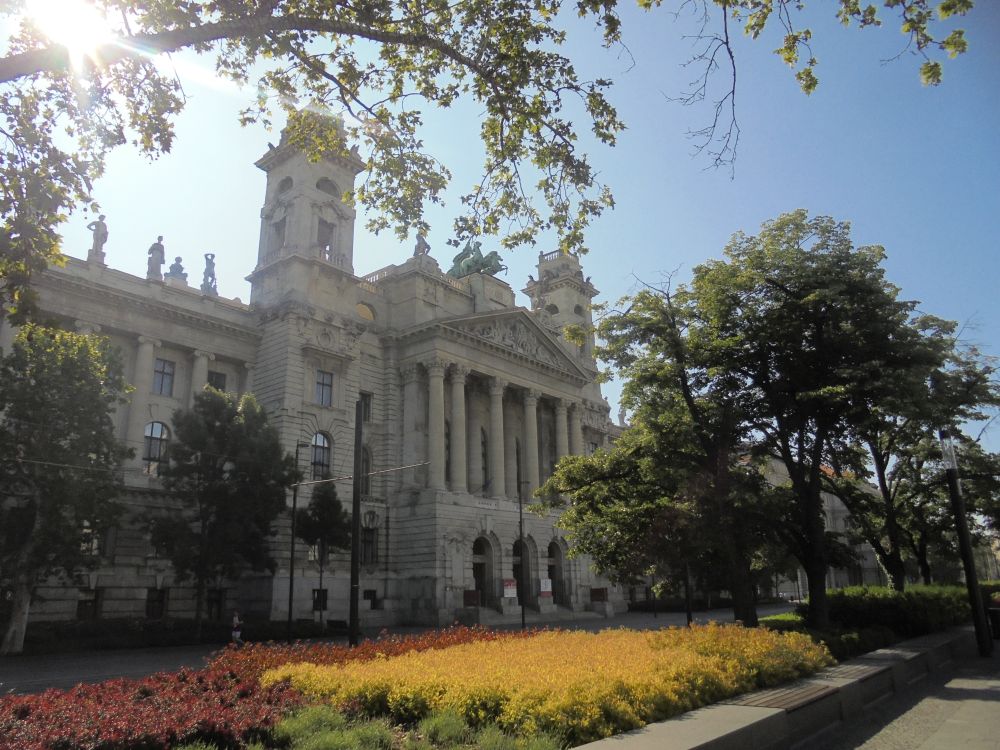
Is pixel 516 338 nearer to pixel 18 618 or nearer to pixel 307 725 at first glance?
pixel 18 618

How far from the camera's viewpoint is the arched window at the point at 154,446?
124ft

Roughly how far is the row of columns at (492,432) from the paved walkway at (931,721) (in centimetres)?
3393

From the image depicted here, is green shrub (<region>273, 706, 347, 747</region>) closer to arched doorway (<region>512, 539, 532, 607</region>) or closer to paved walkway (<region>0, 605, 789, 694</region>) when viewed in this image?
paved walkway (<region>0, 605, 789, 694</region>)

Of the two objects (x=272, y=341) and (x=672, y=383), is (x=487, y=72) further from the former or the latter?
(x=272, y=341)

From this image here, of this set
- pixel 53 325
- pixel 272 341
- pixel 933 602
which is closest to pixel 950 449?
pixel 933 602

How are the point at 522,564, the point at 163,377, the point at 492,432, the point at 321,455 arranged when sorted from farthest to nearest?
the point at 492,432 < the point at 522,564 < the point at 321,455 < the point at 163,377

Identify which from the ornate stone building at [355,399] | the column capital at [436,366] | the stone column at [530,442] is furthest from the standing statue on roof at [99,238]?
the stone column at [530,442]

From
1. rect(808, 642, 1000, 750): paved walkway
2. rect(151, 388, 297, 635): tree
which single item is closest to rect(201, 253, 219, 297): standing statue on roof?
rect(151, 388, 297, 635): tree

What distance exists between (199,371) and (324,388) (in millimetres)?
7313

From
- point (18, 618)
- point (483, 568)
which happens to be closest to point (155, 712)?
point (18, 618)

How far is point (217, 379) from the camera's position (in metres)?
42.6

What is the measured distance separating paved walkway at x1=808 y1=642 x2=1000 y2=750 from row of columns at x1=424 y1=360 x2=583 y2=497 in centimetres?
3393

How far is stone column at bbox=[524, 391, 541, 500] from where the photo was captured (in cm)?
5250

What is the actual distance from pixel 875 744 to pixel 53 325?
1305cm
